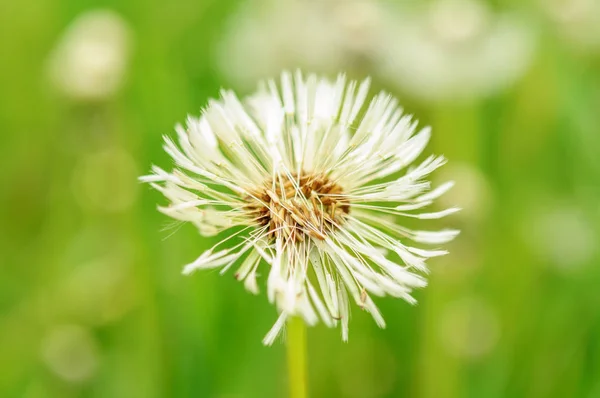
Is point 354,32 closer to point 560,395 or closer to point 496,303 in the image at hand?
point 496,303

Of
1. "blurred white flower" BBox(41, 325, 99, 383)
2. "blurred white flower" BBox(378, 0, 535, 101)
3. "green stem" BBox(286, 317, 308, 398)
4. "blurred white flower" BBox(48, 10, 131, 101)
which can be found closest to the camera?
"green stem" BBox(286, 317, 308, 398)

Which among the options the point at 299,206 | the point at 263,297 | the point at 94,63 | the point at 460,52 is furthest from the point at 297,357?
the point at 460,52

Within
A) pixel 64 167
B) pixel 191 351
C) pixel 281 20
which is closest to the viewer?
pixel 191 351

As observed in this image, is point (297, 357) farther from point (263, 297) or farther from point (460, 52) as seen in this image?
point (460, 52)

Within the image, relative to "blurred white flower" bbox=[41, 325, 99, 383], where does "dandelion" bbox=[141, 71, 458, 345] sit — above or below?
above

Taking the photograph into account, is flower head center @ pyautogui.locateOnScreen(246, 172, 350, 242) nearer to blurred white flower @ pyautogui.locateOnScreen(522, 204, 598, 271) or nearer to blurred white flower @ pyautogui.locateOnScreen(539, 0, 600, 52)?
blurred white flower @ pyautogui.locateOnScreen(522, 204, 598, 271)

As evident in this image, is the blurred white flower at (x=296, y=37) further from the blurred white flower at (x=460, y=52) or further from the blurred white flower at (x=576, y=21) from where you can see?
the blurred white flower at (x=576, y=21)

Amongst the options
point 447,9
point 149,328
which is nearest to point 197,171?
point 149,328

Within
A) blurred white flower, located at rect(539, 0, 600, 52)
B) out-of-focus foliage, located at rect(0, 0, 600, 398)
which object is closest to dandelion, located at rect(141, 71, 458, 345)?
out-of-focus foliage, located at rect(0, 0, 600, 398)
